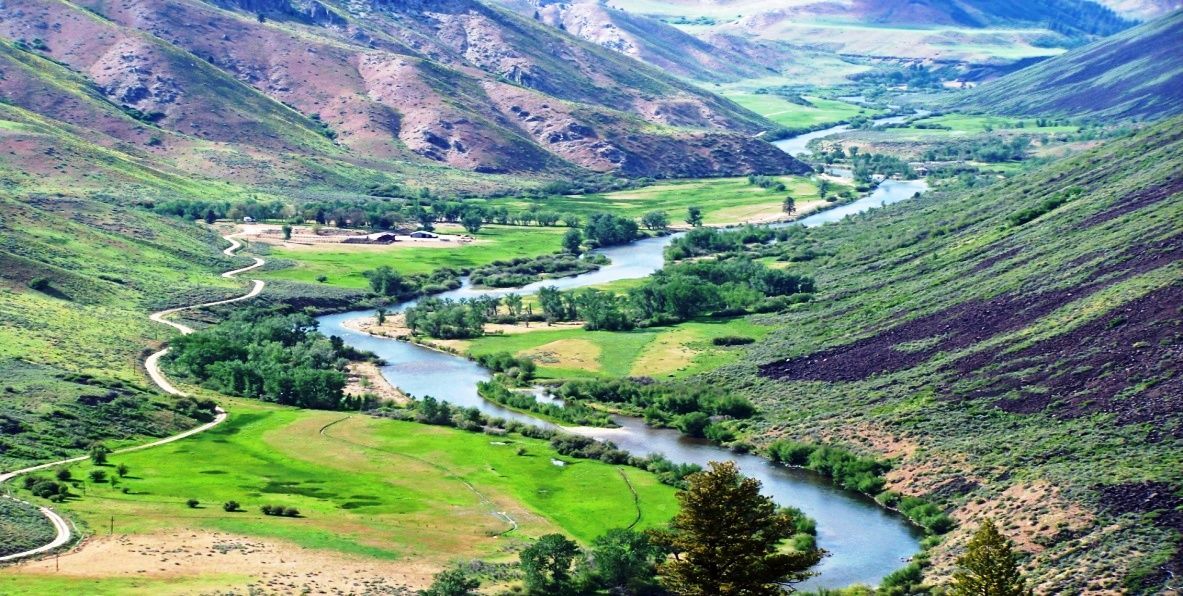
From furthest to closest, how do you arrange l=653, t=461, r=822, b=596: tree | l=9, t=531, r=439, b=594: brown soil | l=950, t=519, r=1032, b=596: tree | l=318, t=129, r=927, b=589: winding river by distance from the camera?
l=318, t=129, r=927, b=589: winding river, l=9, t=531, r=439, b=594: brown soil, l=653, t=461, r=822, b=596: tree, l=950, t=519, r=1032, b=596: tree

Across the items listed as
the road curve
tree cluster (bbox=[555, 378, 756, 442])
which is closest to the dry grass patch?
tree cluster (bbox=[555, 378, 756, 442])

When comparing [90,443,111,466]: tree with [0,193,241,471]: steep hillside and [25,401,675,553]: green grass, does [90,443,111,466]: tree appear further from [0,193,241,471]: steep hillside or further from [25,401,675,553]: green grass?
[0,193,241,471]: steep hillside

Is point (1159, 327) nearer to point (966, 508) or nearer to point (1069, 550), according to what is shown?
point (966, 508)

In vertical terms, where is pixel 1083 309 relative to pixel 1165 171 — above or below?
below

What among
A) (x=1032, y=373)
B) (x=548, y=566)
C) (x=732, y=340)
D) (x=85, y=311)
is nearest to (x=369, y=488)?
(x=548, y=566)

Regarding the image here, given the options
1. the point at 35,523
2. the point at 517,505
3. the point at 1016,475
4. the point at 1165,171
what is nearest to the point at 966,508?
the point at 1016,475

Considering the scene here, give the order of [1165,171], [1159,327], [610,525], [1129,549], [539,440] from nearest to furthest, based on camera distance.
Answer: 1. [1129,549]
2. [610,525]
3. [1159,327]
4. [539,440]
5. [1165,171]

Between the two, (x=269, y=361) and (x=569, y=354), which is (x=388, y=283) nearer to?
(x=569, y=354)
